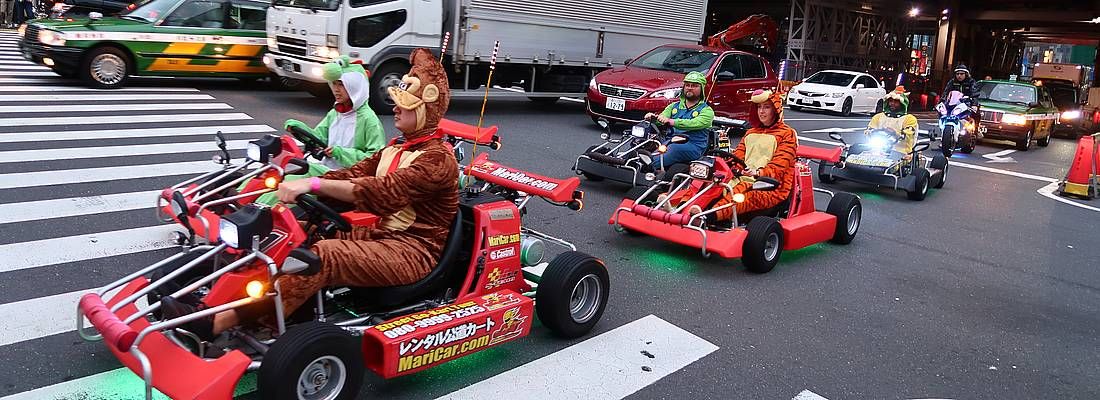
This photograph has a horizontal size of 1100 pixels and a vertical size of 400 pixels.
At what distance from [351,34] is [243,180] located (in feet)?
25.2

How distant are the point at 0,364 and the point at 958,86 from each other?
54.6ft

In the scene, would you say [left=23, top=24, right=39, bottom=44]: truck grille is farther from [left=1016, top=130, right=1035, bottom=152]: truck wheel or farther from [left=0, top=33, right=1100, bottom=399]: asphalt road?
[left=1016, top=130, right=1035, bottom=152]: truck wheel

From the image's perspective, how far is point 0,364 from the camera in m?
3.91

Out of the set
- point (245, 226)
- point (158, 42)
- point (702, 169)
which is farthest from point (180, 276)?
point (158, 42)

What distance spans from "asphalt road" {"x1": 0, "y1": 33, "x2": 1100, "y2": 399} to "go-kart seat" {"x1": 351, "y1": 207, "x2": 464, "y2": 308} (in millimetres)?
A: 408

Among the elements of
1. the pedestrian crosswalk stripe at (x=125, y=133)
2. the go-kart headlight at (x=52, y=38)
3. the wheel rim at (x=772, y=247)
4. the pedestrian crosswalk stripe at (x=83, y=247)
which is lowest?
the pedestrian crosswalk stripe at (x=83, y=247)

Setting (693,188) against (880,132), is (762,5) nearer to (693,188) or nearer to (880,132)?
(880,132)

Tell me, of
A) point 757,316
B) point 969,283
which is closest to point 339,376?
point 757,316

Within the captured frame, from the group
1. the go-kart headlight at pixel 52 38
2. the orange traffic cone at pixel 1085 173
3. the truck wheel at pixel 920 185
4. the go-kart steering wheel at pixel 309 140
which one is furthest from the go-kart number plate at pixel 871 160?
the go-kart headlight at pixel 52 38

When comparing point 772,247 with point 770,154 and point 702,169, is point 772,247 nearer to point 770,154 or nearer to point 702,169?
point 702,169

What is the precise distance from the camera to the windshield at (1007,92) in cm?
1845

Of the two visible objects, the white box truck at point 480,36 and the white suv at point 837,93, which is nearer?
the white box truck at point 480,36

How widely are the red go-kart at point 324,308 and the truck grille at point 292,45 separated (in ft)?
30.3

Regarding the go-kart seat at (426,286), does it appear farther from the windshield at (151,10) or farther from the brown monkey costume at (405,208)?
the windshield at (151,10)
